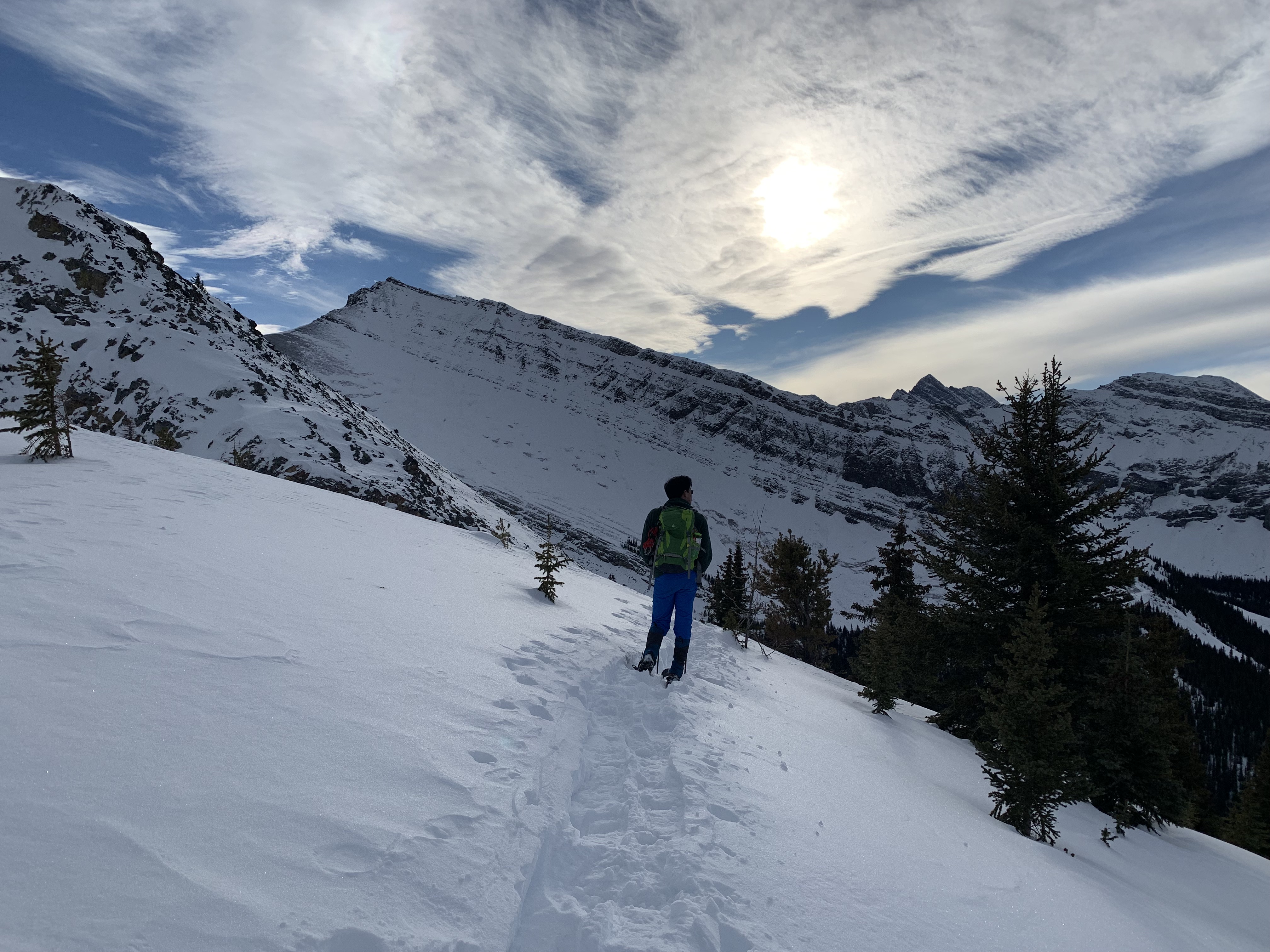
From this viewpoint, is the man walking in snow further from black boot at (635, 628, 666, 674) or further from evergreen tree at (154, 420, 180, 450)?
evergreen tree at (154, 420, 180, 450)

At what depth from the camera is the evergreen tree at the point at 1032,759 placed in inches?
217

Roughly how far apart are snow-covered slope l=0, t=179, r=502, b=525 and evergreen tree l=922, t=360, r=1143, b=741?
18506 mm

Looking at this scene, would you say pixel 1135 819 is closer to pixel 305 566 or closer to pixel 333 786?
pixel 333 786

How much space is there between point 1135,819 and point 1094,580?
4699 mm

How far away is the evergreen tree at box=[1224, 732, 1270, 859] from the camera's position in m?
23.2

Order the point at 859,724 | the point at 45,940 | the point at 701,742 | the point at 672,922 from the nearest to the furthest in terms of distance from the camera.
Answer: the point at 45,940
the point at 672,922
the point at 701,742
the point at 859,724

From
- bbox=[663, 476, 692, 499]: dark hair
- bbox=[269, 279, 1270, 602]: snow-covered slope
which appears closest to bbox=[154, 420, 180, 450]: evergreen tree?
bbox=[663, 476, 692, 499]: dark hair

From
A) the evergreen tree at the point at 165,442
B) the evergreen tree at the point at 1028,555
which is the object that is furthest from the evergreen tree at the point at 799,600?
the evergreen tree at the point at 165,442

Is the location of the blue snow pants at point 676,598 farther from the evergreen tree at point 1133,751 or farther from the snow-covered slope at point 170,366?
the snow-covered slope at point 170,366

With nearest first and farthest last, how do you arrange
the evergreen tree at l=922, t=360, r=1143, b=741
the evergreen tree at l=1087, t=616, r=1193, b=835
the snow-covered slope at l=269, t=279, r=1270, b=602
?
the evergreen tree at l=1087, t=616, r=1193, b=835 → the evergreen tree at l=922, t=360, r=1143, b=741 → the snow-covered slope at l=269, t=279, r=1270, b=602

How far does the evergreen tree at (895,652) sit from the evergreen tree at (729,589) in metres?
3.82

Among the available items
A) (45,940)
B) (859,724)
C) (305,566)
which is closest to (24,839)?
(45,940)

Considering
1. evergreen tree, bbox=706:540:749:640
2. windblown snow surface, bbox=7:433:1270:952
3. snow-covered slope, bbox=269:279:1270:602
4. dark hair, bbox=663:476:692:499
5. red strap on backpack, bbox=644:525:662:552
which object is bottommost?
evergreen tree, bbox=706:540:749:640

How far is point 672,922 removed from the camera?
105 inches
